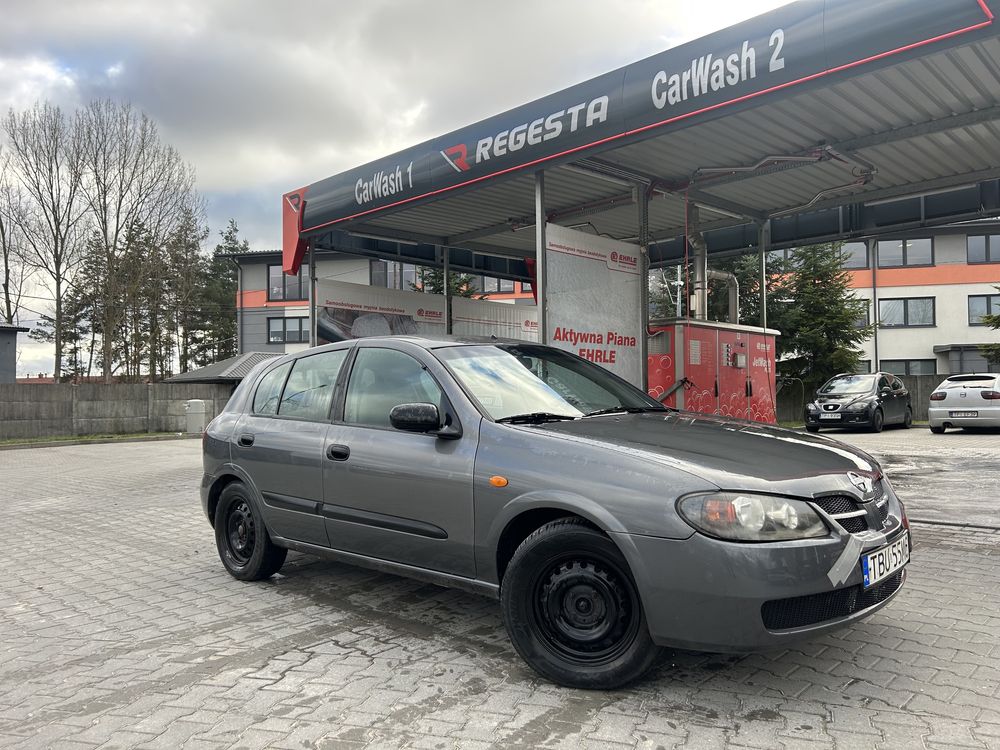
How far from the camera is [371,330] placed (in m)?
A: 12.9

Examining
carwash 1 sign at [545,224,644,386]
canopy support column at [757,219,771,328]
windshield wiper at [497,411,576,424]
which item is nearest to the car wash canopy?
canopy support column at [757,219,771,328]

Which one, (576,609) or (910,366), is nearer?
(576,609)

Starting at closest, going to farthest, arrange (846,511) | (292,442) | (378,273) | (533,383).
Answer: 1. (846,511)
2. (533,383)
3. (292,442)
4. (378,273)

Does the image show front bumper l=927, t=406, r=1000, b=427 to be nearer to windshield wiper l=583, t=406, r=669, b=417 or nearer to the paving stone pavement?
the paving stone pavement

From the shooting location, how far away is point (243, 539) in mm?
5359

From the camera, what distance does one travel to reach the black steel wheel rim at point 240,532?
17.3ft

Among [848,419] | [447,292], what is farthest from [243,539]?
[848,419]

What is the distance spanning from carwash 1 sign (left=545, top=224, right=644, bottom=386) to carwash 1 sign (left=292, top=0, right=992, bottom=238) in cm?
129

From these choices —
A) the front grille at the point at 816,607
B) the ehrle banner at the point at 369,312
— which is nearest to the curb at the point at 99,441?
the ehrle banner at the point at 369,312

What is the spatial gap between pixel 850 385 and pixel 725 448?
18049 millimetres

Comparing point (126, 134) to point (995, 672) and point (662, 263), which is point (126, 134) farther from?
point (995, 672)

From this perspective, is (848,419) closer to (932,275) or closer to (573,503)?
(573,503)

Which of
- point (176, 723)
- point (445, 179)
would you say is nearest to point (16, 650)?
point (176, 723)

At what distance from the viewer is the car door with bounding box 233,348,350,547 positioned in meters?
4.57
